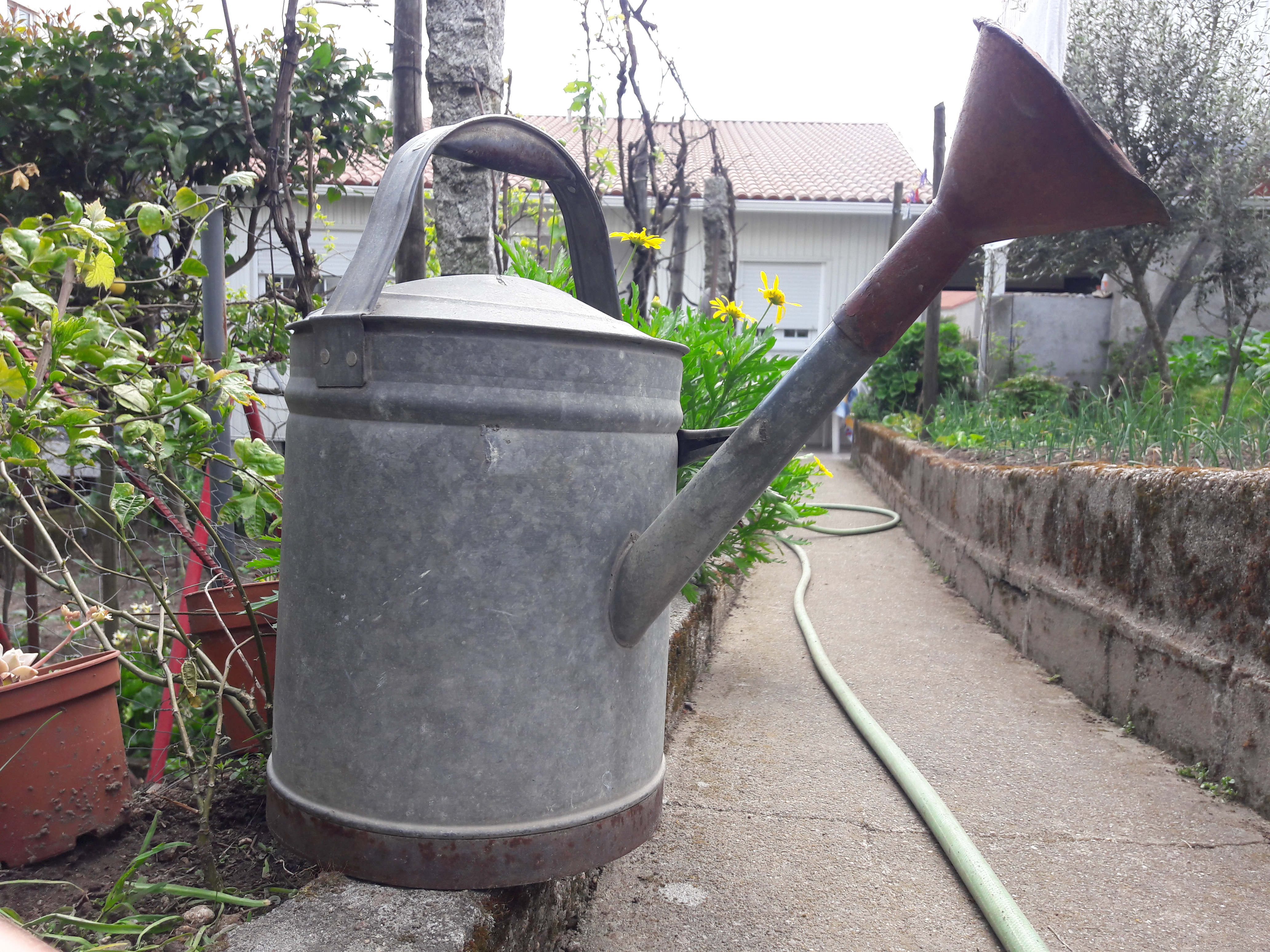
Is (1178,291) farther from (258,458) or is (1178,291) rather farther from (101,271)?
(101,271)

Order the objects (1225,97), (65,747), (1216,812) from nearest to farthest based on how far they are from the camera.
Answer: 1. (65,747)
2. (1216,812)
3. (1225,97)

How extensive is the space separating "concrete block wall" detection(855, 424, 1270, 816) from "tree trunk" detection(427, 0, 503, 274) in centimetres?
197

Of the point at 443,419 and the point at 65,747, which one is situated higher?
the point at 443,419

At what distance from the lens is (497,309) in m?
1.15

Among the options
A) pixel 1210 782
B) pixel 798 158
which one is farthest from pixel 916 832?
pixel 798 158

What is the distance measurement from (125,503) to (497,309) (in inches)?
29.6

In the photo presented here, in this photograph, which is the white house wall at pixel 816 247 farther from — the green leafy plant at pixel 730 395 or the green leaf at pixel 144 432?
the green leaf at pixel 144 432

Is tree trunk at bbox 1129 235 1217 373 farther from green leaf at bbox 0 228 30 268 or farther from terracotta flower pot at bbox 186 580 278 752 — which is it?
green leaf at bbox 0 228 30 268

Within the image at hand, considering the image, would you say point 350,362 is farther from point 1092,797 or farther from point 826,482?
point 826,482

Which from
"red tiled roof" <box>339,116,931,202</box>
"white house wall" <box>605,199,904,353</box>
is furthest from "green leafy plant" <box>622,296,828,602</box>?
"white house wall" <box>605,199,904,353</box>

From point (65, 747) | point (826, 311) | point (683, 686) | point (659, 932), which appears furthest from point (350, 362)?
point (826, 311)

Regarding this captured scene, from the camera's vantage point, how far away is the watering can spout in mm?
911

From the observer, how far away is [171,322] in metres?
3.12

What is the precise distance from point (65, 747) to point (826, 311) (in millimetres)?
12193
